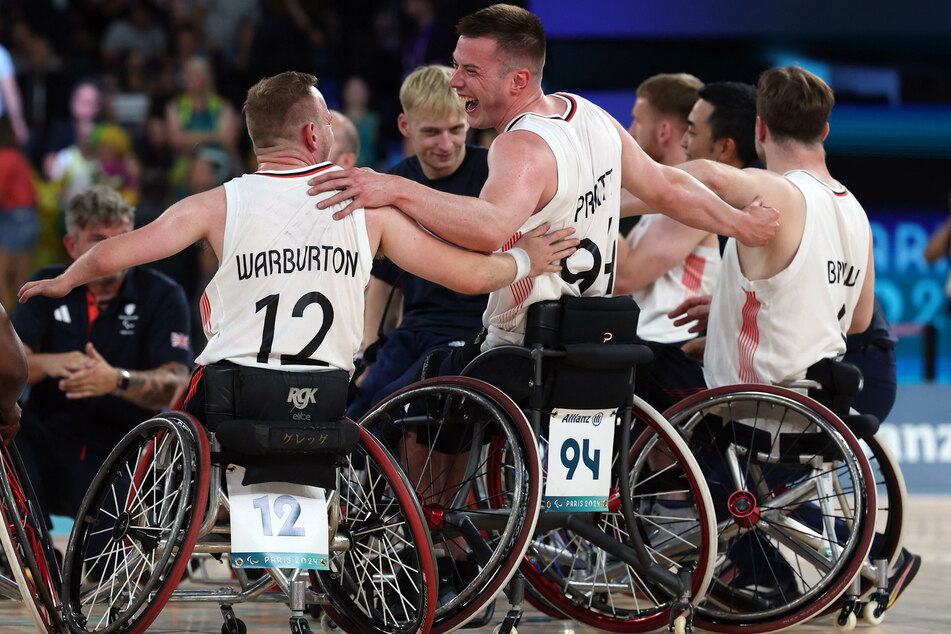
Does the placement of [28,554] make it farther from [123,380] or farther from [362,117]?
[362,117]

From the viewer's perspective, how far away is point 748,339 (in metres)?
4.78

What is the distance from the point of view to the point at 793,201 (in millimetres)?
4664

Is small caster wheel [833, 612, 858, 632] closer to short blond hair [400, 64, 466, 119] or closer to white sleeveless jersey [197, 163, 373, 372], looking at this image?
white sleeveless jersey [197, 163, 373, 372]

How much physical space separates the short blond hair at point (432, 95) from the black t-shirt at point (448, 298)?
0.74 feet

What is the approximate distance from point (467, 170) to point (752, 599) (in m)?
2.00

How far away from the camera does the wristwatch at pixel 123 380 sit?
5555 millimetres

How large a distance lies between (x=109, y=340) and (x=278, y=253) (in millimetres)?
2414

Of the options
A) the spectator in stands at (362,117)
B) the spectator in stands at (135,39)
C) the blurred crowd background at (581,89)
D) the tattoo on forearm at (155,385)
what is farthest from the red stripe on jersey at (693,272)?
the spectator in stands at (135,39)

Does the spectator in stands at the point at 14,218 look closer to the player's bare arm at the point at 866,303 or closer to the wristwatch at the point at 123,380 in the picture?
the wristwatch at the point at 123,380

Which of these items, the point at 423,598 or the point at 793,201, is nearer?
the point at 423,598

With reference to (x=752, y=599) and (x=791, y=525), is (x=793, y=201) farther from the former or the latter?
(x=752, y=599)

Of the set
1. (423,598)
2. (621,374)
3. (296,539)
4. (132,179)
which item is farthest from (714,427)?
(132,179)

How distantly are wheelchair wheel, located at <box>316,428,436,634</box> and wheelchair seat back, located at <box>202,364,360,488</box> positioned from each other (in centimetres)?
21

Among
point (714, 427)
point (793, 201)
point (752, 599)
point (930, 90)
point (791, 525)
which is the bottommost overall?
point (752, 599)
